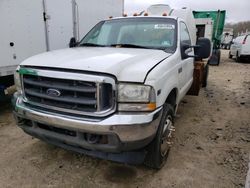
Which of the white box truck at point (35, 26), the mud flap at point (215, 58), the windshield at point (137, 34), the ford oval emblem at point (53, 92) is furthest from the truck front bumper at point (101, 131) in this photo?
the mud flap at point (215, 58)

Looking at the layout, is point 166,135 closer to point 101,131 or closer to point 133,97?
point 133,97

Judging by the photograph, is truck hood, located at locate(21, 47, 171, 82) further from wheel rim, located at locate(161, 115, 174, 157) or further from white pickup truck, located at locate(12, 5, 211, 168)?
wheel rim, located at locate(161, 115, 174, 157)

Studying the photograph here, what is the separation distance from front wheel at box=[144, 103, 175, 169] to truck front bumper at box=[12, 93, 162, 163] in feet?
0.74

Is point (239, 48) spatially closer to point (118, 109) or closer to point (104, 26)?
point (104, 26)

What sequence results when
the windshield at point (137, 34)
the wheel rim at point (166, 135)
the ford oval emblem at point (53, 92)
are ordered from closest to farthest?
the ford oval emblem at point (53, 92) → the wheel rim at point (166, 135) → the windshield at point (137, 34)

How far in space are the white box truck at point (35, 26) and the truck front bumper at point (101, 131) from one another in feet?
7.77

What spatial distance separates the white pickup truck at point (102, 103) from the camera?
2.40m

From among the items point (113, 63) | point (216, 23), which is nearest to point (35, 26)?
point (113, 63)

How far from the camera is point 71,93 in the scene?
8.43 feet

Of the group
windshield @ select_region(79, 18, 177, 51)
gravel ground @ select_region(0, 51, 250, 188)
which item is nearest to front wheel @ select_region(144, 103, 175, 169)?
gravel ground @ select_region(0, 51, 250, 188)

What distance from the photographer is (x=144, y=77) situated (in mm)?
2432

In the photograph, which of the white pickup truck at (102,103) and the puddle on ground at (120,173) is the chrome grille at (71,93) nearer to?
the white pickup truck at (102,103)

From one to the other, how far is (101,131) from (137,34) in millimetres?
2019

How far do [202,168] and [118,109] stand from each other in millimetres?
1594
